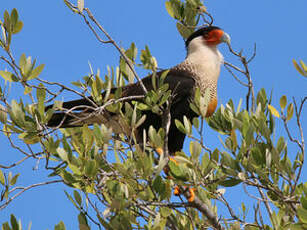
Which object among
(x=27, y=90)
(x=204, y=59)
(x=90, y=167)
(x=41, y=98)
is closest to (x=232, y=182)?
(x=90, y=167)

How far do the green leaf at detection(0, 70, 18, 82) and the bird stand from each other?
495 millimetres

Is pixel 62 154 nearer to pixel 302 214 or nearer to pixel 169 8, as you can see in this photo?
pixel 302 214

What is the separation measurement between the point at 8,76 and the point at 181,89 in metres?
1.30

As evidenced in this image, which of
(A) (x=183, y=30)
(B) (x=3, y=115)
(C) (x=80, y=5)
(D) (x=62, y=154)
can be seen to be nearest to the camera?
(D) (x=62, y=154)

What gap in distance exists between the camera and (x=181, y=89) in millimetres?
3191

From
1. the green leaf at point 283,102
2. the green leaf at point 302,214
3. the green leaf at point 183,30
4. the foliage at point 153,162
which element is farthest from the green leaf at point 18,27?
the green leaf at point 302,214

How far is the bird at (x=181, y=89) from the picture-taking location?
9.70 feet

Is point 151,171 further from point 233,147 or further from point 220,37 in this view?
point 220,37

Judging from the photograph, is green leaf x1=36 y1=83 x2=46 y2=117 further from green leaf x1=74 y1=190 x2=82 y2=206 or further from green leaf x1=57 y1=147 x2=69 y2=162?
green leaf x1=74 y1=190 x2=82 y2=206

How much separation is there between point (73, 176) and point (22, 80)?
0.59 meters

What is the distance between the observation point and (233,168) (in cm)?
219

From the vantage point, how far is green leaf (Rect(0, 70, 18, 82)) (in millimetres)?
2277

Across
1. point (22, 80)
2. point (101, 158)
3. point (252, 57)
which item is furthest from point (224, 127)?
point (22, 80)

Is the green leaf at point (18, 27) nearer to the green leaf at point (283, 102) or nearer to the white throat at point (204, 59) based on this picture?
the green leaf at point (283, 102)
